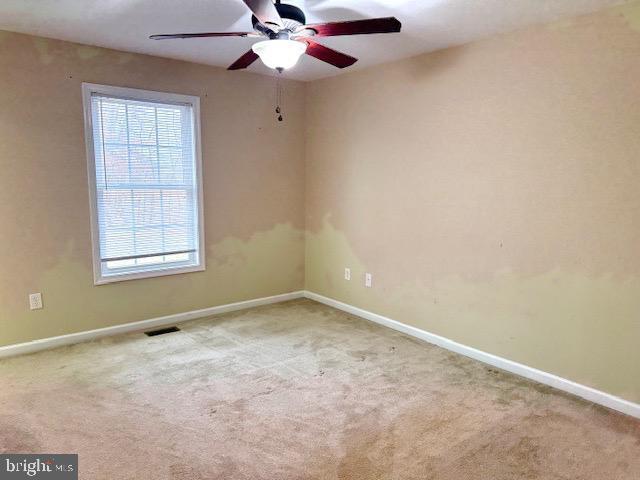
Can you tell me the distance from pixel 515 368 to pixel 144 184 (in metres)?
3.26

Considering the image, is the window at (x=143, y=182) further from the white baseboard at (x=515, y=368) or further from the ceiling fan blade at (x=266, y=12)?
the ceiling fan blade at (x=266, y=12)

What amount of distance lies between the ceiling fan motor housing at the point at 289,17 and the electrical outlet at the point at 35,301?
8.70 ft

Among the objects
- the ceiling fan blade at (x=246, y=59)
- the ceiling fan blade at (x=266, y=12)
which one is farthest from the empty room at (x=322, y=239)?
the ceiling fan blade at (x=246, y=59)

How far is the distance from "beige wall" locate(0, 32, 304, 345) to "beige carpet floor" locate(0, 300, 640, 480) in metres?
0.43

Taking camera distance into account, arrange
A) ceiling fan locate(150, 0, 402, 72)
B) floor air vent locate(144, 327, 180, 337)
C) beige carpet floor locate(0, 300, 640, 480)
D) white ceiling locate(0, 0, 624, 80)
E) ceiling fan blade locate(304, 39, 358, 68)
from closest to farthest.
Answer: ceiling fan locate(150, 0, 402, 72)
beige carpet floor locate(0, 300, 640, 480)
ceiling fan blade locate(304, 39, 358, 68)
white ceiling locate(0, 0, 624, 80)
floor air vent locate(144, 327, 180, 337)

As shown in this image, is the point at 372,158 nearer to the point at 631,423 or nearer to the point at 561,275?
the point at 561,275

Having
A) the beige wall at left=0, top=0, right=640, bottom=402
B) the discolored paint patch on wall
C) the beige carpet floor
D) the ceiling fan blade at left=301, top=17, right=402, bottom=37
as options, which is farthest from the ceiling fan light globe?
the beige carpet floor

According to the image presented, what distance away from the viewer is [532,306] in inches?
121

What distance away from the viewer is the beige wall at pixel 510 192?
2627 millimetres

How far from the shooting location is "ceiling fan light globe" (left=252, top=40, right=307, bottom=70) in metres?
2.28

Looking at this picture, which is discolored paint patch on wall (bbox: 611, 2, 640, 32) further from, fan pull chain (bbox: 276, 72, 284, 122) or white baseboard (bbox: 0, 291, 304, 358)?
A: white baseboard (bbox: 0, 291, 304, 358)

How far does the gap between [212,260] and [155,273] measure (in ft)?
1.80

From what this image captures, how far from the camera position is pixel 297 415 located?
2.58 meters

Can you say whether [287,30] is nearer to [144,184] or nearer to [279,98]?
[144,184]
